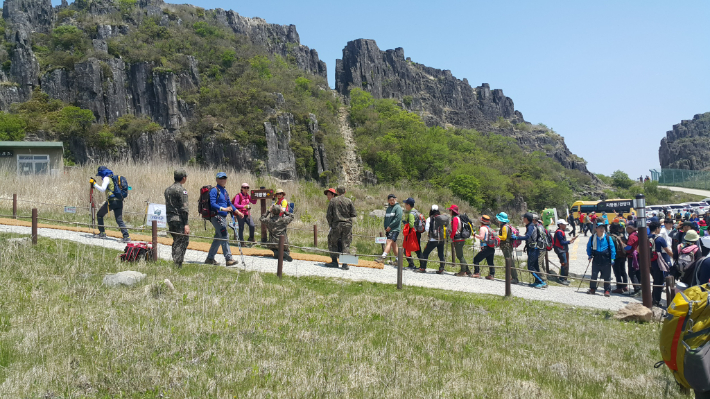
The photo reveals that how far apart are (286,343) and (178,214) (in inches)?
177

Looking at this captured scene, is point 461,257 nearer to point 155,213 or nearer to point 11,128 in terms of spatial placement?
point 155,213

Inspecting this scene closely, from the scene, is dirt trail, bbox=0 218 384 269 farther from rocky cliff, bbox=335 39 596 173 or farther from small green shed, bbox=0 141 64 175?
rocky cliff, bbox=335 39 596 173

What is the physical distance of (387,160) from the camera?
48.0 meters

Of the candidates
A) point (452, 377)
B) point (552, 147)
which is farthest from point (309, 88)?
point (552, 147)

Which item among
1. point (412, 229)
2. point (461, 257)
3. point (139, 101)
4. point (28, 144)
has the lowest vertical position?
point (461, 257)

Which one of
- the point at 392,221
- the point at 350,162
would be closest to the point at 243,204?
the point at 392,221

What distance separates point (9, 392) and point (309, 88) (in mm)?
59657

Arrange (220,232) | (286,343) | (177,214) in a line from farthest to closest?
(220,232) → (177,214) → (286,343)

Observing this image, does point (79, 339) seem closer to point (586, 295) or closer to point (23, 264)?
point (23, 264)

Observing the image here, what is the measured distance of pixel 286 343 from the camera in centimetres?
555

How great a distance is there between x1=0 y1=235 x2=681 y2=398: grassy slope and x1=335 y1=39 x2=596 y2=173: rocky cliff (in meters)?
97.1

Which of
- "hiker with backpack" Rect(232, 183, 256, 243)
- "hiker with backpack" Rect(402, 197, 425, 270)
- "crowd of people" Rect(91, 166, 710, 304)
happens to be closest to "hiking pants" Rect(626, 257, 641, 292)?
"crowd of people" Rect(91, 166, 710, 304)

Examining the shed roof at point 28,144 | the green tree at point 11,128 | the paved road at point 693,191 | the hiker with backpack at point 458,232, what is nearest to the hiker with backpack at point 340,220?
the hiker with backpack at point 458,232

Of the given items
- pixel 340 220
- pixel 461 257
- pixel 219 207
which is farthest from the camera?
pixel 461 257
